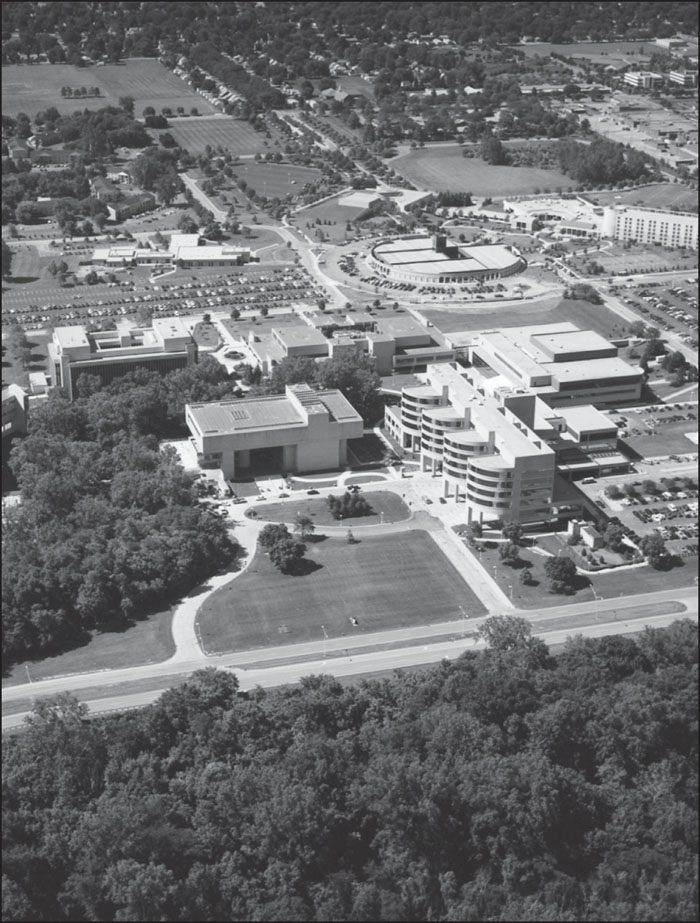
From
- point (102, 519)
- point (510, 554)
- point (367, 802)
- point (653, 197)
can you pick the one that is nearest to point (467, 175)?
point (653, 197)

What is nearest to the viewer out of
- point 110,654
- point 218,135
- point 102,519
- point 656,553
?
point 110,654

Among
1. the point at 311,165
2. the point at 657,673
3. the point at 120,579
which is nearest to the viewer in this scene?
the point at 657,673

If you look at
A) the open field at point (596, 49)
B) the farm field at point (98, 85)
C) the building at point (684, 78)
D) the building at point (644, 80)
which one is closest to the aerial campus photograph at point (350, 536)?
the farm field at point (98, 85)

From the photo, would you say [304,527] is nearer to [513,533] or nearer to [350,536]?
[350,536]

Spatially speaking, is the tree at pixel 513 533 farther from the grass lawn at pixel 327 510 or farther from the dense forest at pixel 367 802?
the dense forest at pixel 367 802

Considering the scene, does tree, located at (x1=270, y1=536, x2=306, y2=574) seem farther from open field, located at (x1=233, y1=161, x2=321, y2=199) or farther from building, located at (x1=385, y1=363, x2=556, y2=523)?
open field, located at (x1=233, y1=161, x2=321, y2=199)

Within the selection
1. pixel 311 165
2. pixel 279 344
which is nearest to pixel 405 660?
pixel 279 344

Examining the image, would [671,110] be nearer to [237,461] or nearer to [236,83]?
[236,83]
